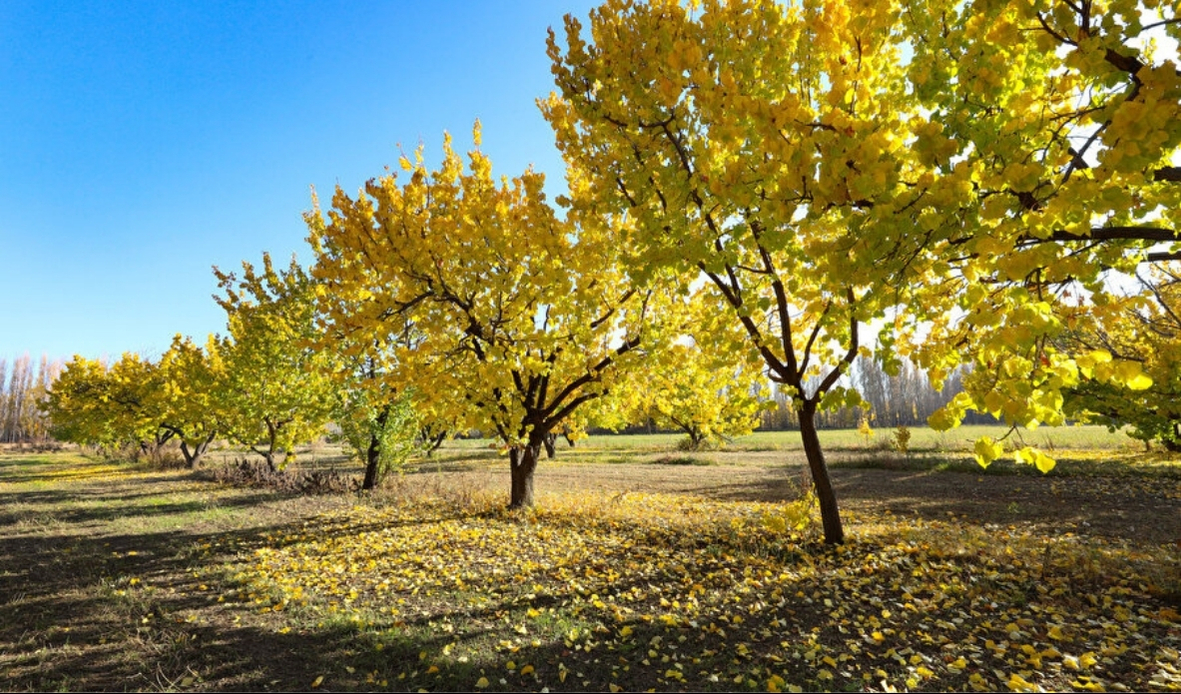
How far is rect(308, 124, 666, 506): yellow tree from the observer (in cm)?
802

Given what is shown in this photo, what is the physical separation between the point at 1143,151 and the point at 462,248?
7871 mm

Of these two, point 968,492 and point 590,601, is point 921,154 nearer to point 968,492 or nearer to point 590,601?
point 590,601

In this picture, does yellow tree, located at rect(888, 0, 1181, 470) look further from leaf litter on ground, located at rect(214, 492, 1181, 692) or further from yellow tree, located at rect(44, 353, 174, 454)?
yellow tree, located at rect(44, 353, 174, 454)

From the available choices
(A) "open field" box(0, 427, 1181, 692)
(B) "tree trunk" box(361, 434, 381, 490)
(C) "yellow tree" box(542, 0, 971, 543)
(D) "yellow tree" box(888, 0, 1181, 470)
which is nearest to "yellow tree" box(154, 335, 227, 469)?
(B) "tree trunk" box(361, 434, 381, 490)

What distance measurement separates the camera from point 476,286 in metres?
8.95

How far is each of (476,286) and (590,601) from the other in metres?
5.69

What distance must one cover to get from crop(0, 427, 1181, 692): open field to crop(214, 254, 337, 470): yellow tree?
5.74m

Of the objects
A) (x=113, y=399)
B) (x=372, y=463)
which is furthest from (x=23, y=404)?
(x=372, y=463)

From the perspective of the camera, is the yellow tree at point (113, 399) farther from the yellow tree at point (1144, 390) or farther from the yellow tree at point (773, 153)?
the yellow tree at point (1144, 390)

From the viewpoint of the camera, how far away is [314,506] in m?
11.9

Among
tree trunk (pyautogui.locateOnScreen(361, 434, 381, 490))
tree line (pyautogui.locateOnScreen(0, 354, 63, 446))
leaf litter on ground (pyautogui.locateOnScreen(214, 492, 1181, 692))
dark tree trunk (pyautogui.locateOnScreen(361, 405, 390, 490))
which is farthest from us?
tree line (pyautogui.locateOnScreen(0, 354, 63, 446))

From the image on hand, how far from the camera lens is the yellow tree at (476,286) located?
8.02 metres

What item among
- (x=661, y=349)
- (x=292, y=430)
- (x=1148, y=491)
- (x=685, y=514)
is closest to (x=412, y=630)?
(x=661, y=349)

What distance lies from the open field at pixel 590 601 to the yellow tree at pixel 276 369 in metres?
5.74
